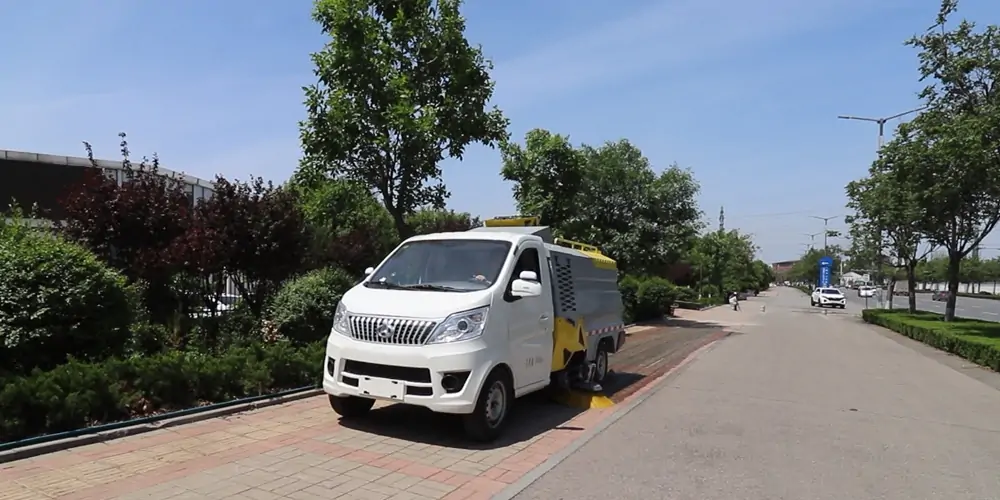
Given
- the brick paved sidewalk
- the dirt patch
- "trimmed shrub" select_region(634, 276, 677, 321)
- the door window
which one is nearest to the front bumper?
the brick paved sidewalk

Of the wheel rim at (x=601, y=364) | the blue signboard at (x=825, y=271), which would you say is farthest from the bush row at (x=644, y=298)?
the blue signboard at (x=825, y=271)

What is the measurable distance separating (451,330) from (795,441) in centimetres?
408

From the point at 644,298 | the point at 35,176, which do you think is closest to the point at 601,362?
the point at 644,298

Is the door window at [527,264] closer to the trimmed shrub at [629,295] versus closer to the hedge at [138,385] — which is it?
the hedge at [138,385]

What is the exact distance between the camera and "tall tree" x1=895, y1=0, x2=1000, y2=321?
1784 cm

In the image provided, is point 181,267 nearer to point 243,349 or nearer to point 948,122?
point 243,349

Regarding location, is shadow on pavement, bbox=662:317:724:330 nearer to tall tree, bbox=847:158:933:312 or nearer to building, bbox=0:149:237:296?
tall tree, bbox=847:158:933:312

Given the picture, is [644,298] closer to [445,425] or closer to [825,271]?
[445,425]

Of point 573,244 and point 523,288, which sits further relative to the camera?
point 573,244

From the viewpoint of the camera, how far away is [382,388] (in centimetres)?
689

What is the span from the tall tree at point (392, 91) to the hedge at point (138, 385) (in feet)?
14.9

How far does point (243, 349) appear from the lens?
916 centimetres

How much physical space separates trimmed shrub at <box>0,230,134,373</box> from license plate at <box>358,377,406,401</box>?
120 inches

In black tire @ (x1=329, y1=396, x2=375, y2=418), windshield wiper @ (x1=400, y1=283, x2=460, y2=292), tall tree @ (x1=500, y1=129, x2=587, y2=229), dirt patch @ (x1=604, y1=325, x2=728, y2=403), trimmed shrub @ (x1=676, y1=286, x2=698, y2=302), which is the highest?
tall tree @ (x1=500, y1=129, x2=587, y2=229)
